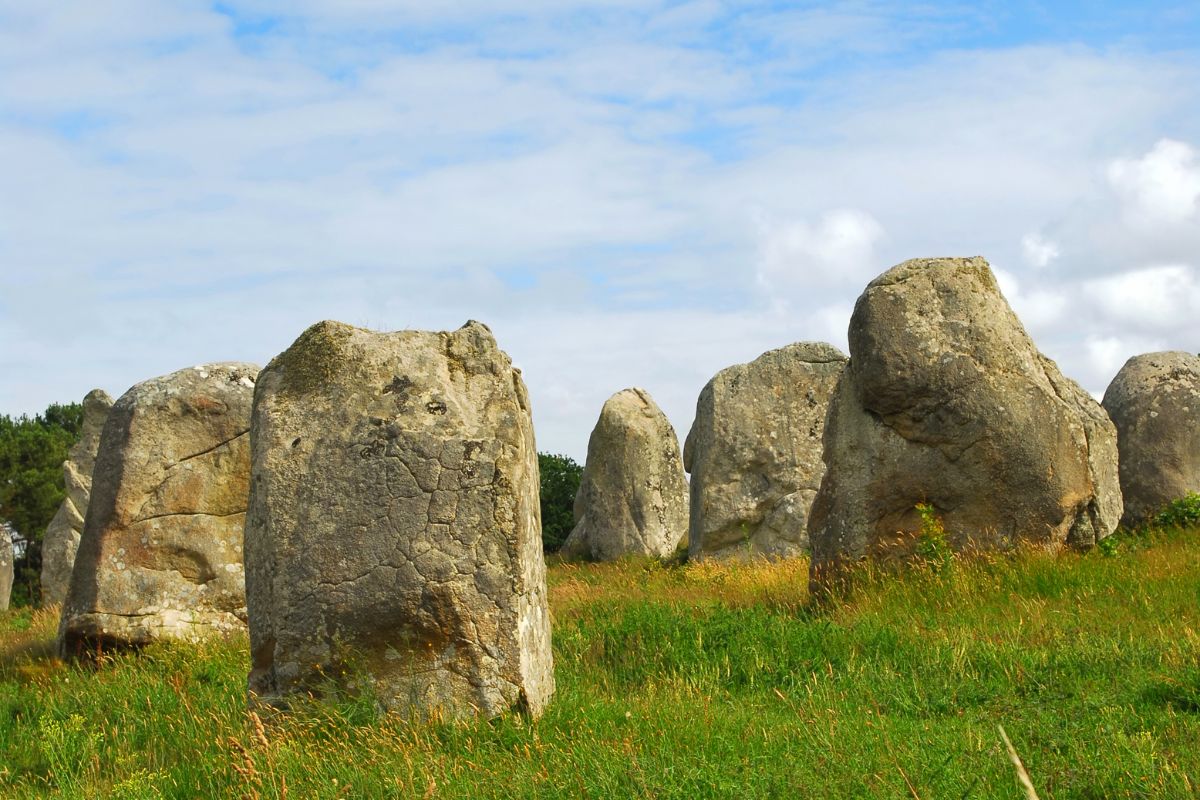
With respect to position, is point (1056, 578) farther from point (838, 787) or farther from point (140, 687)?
point (140, 687)

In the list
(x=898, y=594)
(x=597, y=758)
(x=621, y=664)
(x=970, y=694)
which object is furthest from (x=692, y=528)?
(x=597, y=758)

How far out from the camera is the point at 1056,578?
10375 mm

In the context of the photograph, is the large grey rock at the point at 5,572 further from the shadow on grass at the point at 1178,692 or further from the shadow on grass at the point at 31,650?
the shadow on grass at the point at 1178,692

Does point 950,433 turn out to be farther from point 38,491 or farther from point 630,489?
point 38,491

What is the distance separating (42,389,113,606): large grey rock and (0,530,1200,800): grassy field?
39.4 ft

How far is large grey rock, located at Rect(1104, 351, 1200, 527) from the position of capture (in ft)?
55.4

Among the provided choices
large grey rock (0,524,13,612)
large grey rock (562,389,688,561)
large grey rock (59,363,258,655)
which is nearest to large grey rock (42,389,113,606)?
large grey rock (0,524,13,612)

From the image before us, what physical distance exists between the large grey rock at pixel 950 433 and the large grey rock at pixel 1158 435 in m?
5.81

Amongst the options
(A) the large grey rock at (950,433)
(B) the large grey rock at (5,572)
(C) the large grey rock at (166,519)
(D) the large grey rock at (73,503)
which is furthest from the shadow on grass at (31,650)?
(B) the large grey rock at (5,572)

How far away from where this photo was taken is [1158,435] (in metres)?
17.0

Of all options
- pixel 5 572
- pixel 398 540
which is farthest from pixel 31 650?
pixel 5 572

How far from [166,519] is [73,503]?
13.1 m

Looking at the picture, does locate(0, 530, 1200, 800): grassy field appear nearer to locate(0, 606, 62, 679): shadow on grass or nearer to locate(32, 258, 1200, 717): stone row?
locate(0, 606, 62, 679): shadow on grass

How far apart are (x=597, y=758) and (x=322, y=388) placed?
3.02m
